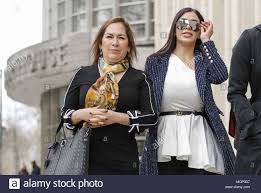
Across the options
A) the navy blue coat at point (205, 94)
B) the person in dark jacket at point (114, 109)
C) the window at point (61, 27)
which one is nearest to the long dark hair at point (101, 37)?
the person in dark jacket at point (114, 109)

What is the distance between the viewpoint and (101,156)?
4.86m

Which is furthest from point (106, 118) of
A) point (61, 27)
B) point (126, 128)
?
point (61, 27)

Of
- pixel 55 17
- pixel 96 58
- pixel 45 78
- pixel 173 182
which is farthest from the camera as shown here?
pixel 55 17

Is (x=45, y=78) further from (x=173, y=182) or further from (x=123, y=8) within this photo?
(x=173, y=182)

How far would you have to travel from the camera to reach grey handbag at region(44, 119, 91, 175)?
4.68 metres

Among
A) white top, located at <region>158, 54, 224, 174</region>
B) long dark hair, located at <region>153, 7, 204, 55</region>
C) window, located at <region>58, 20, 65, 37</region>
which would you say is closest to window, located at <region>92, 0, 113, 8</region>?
window, located at <region>58, 20, 65, 37</region>

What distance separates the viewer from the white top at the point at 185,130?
5.03 m

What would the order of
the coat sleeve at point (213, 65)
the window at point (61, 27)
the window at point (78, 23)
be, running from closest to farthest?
1. the coat sleeve at point (213, 65)
2. the window at point (78, 23)
3. the window at point (61, 27)

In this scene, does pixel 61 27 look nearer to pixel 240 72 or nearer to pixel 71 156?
pixel 71 156

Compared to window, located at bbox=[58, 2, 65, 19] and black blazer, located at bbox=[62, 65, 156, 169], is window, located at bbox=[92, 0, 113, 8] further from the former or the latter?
black blazer, located at bbox=[62, 65, 156, 169]

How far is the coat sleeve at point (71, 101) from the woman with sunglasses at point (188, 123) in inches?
Answer: 19.0

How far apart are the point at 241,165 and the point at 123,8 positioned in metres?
25.9

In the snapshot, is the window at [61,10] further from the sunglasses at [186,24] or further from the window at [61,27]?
the sunglasses at [186,24]

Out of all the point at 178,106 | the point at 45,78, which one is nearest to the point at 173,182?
the point at 178,106
